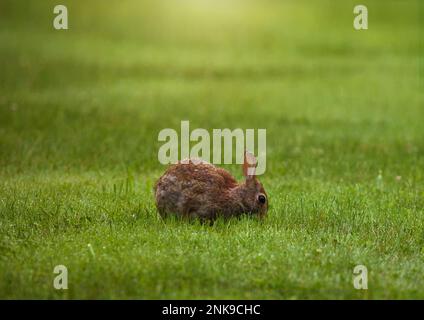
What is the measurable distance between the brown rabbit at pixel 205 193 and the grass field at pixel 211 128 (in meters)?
0.15

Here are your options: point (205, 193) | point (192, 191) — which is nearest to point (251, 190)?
point (205, 193)

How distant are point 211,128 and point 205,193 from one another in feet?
22.7

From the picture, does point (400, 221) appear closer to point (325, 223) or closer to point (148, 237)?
point (325, 223)

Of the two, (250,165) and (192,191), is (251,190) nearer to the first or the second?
(250,165)

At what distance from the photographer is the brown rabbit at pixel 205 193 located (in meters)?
7.54

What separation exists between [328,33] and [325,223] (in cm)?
1912

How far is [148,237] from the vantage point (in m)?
7.16

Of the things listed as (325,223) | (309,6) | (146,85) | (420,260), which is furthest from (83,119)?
(309,6)

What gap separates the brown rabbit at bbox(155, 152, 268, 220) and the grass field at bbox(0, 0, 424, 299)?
0.50 ft

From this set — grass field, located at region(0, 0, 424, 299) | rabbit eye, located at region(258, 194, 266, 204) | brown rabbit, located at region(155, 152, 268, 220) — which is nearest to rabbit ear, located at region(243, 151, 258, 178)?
brown rabbit, located at region(155, 152, 268, 220)

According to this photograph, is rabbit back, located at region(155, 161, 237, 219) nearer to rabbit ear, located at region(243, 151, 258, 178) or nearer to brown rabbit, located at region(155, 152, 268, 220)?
brown rabbit, located at region(155, 152, 268, 220)

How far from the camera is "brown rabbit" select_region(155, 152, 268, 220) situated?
754cm

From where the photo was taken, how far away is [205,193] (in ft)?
24.7
